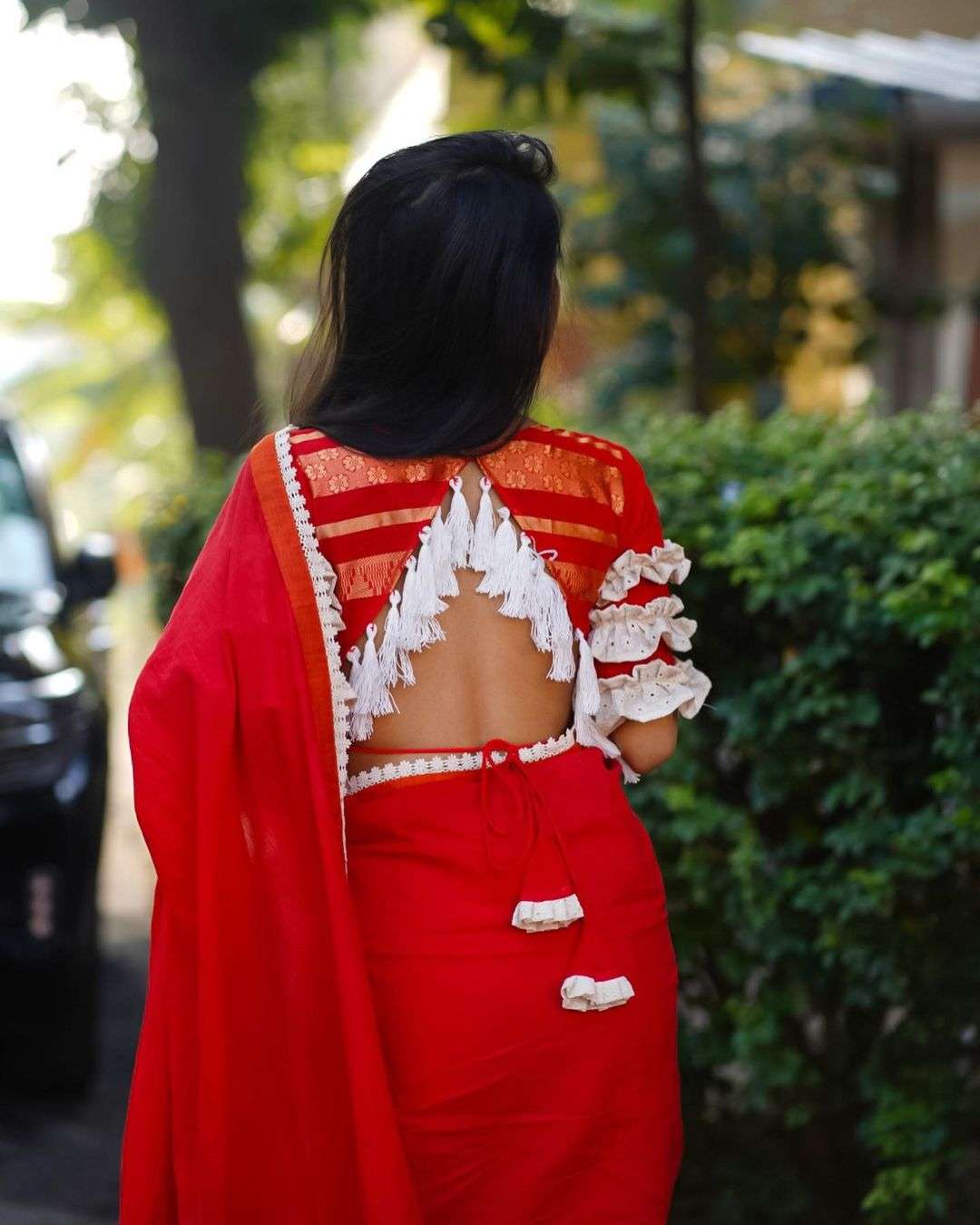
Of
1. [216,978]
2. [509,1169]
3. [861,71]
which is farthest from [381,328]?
[861,71]

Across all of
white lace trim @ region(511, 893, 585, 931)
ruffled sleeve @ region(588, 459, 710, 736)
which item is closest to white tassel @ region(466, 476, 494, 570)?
ruffled sleeve @ region(588, 459, 710, 736)

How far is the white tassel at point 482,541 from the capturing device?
2289 millimetres

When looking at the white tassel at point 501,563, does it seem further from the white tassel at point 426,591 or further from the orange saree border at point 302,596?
the orange saree border at point 302,596

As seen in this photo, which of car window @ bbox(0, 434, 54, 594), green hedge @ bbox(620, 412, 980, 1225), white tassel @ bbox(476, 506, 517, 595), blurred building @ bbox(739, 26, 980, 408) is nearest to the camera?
white tassel @ bbox(476, 506, 517, 595)

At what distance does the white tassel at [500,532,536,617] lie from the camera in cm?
230

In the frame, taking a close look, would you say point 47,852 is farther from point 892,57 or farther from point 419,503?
point 892,57

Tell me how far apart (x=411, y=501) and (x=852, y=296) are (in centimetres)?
917

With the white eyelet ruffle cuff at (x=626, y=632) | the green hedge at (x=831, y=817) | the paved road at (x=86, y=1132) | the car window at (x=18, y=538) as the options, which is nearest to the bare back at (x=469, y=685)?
the white eyelet ruffle cuff at (x=626, y=632)

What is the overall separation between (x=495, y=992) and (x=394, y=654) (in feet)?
1.50

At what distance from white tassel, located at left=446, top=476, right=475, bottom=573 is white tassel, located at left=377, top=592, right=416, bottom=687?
95 mm

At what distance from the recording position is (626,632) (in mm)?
2432

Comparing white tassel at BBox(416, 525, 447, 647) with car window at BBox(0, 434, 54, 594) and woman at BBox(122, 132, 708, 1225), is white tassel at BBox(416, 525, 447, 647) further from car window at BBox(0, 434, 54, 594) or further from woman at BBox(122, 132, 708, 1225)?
car window at BBox(0, 434, 54, 594)

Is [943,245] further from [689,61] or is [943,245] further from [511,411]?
[511,411]

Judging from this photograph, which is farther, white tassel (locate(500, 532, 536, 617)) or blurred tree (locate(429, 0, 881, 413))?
blurred tree (locate(429, 0, 881, 413))
